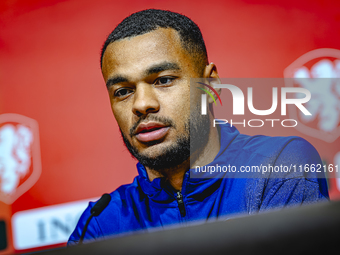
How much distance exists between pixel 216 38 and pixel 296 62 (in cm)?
35

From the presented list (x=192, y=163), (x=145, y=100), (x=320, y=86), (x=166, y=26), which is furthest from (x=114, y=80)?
(x=320, y=86)

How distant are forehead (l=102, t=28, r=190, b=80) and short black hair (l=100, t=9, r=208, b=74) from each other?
2 centimetres

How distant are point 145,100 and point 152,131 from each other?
110 mm

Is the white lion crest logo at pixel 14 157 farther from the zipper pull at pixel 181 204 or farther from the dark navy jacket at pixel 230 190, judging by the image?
the zipper pull at pixel 181 204

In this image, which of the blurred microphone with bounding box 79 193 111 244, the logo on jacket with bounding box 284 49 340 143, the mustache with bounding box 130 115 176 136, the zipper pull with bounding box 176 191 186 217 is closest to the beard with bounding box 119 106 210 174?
the mustache with bounding box 130 115 176 136

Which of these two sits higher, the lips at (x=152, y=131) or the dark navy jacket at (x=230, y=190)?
the lips at (x=152, y=131)

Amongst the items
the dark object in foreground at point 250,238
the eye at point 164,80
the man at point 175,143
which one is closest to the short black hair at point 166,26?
the man at point 175,143

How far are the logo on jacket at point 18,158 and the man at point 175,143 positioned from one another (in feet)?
1.30

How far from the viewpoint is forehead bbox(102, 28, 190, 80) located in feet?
3.19

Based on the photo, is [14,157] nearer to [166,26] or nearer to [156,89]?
[156,89]

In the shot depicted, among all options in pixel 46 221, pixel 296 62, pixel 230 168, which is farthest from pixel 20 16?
pixel 296 62

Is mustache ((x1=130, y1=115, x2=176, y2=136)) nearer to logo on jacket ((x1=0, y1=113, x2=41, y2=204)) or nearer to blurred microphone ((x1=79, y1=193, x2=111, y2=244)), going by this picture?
blurred microphone ((x1=79, y1=193, x2=111, y2=244))

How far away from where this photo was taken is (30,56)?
1225mm

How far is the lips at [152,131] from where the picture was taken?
978mm
